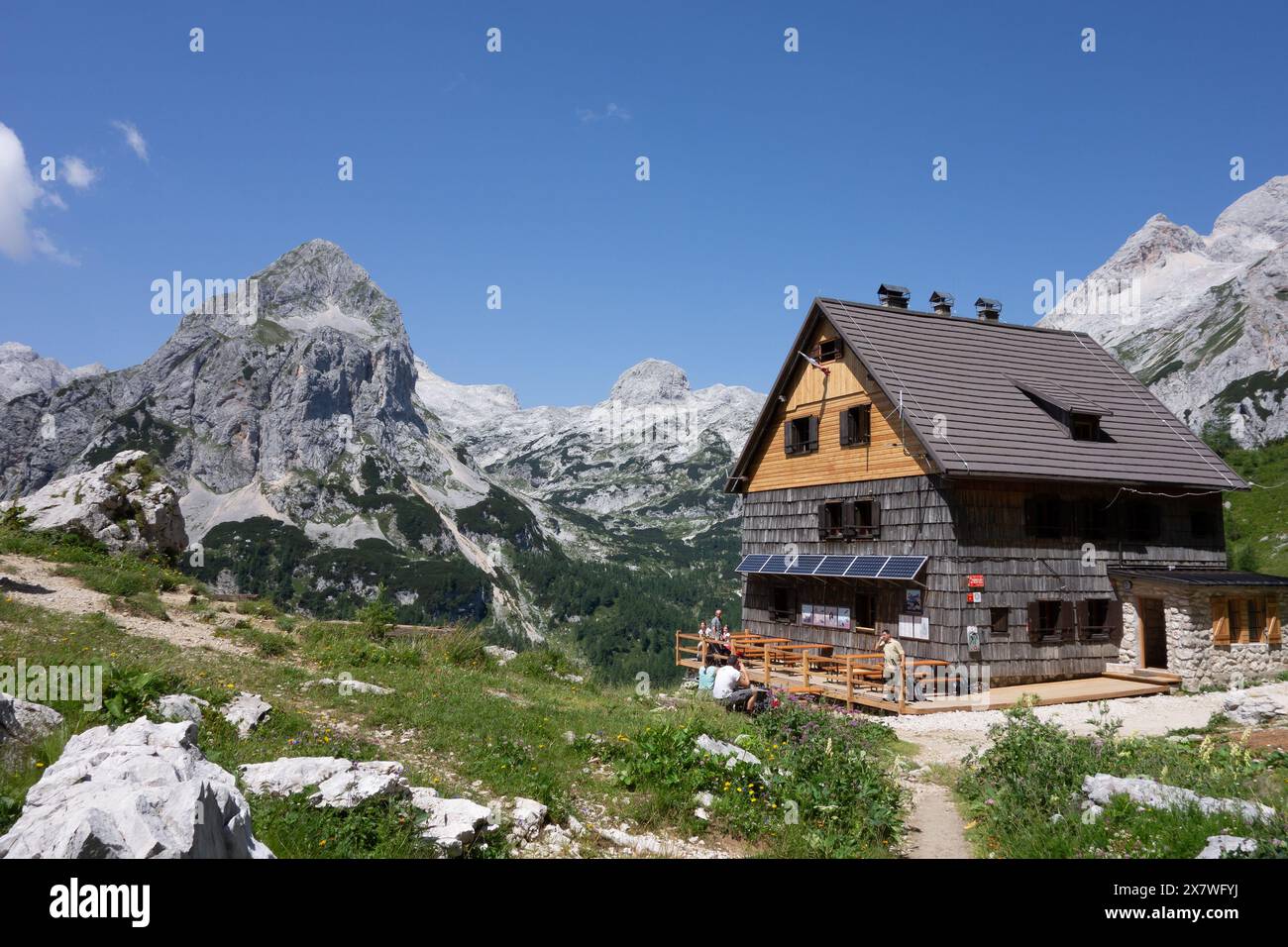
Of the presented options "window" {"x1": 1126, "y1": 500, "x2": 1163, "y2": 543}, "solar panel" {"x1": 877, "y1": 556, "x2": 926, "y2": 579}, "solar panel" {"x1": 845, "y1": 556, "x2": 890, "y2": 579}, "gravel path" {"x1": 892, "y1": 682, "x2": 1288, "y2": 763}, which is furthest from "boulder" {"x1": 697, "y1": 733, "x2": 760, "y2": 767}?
"window" {"x1": 1126, "y1": 500, "x2": 1163, "y2": 543}

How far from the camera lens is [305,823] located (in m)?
6.93

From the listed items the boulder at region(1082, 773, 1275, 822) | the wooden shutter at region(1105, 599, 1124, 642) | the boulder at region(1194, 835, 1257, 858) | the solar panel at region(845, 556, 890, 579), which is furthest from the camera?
the wooden shutter at region(1105, 599, 1124, 642)

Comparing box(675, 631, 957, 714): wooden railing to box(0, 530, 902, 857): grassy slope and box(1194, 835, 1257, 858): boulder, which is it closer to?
box(0, 530, 902, 857): grassy slope

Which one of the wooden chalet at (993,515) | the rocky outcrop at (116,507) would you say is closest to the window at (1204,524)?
the wooden chalet at (993,515)

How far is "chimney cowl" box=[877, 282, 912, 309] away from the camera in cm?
3064

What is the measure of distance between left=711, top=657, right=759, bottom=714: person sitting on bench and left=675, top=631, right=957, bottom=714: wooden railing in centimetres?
183

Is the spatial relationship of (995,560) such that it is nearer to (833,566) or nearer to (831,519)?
(833,566)

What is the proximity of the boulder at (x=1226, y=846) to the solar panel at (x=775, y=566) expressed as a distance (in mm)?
22284

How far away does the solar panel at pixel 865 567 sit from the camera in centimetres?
2512

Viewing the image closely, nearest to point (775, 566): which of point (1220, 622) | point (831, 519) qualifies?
point (831, 519)

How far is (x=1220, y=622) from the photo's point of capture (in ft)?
79.4

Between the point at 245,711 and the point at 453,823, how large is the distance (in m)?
4.77
